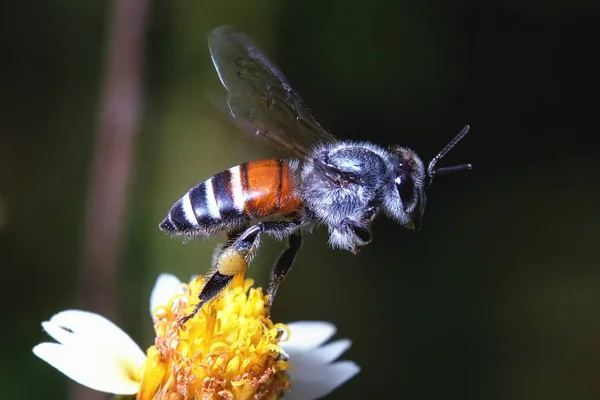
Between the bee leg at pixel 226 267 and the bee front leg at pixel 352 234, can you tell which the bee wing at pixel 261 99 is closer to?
the bee front leg at pixel 352 234

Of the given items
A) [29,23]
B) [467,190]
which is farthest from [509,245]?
[29,23]

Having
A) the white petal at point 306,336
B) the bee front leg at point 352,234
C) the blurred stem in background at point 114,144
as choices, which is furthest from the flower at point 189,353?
the blurred stem in background at point 114,144

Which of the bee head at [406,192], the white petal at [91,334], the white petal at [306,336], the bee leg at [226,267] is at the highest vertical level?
the bee head at [406,192]

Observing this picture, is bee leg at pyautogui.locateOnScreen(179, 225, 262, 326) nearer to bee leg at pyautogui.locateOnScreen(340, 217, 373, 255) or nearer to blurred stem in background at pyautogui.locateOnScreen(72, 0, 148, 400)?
bee leg at pyautogui.locateOnScreen(340, 217, 373, 255)

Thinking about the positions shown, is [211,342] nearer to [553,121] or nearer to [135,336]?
[135,336]

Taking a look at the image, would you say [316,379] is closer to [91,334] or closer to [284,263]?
[284,263]

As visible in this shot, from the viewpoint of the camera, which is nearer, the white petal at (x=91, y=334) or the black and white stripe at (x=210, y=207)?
the white petal at (x=91, y=334)
